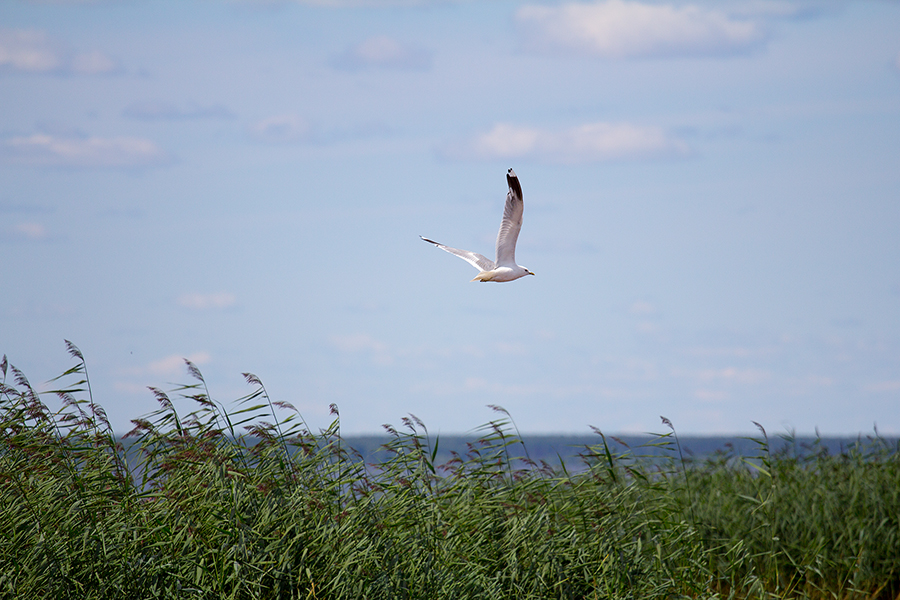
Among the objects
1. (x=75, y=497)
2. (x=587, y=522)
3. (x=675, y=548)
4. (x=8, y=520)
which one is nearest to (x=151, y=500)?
(x=75, y=497)

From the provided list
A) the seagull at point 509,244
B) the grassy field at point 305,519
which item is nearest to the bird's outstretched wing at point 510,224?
the seagull at point 509,244

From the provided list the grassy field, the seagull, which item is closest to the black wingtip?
the seagull

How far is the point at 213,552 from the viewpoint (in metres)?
6.73

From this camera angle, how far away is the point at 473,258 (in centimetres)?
1097

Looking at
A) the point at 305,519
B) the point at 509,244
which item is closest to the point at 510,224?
the point at 509,244

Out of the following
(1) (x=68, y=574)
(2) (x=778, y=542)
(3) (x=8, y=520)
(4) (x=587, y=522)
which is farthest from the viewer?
(2) (x=778, y=542)

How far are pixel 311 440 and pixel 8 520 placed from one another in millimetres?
2367

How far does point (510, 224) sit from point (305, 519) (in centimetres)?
450

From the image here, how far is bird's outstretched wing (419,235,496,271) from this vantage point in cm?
1073

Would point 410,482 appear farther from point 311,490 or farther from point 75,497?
point 75,497

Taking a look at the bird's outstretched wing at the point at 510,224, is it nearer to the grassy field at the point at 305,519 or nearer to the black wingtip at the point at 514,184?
the black wingtip at the point at 514,184

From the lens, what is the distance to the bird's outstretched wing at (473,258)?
10734 mm

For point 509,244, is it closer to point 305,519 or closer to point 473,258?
point 473,258

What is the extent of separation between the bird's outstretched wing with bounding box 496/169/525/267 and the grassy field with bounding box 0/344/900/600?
7.99 feet
